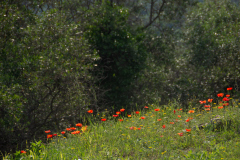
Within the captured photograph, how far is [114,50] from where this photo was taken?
1055 cm

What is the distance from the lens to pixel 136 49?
10.6m

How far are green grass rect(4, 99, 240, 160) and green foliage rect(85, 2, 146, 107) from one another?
565 centimetres

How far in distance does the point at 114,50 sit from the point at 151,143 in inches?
268

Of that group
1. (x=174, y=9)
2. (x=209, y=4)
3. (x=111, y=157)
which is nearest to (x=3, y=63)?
(x=111, y=157)

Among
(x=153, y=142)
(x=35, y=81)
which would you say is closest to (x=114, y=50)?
(x=35, y=81)

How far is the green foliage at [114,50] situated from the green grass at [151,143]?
5.65 meters

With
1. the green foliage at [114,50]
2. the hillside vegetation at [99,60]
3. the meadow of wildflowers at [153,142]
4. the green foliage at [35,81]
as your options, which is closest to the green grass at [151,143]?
the meadow of wildflowers at [153,142]

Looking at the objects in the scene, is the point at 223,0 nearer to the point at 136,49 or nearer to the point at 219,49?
the point at 219,49

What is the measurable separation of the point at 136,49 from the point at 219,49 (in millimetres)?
4276

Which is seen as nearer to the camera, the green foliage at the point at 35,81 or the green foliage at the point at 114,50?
the green foliage at the point at 35,81

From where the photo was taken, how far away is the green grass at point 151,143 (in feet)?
12.4

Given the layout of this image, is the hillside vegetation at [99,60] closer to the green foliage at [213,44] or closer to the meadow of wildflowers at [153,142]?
the green foliage at [213,44]

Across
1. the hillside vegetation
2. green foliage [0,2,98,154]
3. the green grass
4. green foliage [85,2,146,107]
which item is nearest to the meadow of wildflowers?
the green grass

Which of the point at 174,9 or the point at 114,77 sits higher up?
the point at 174,9
